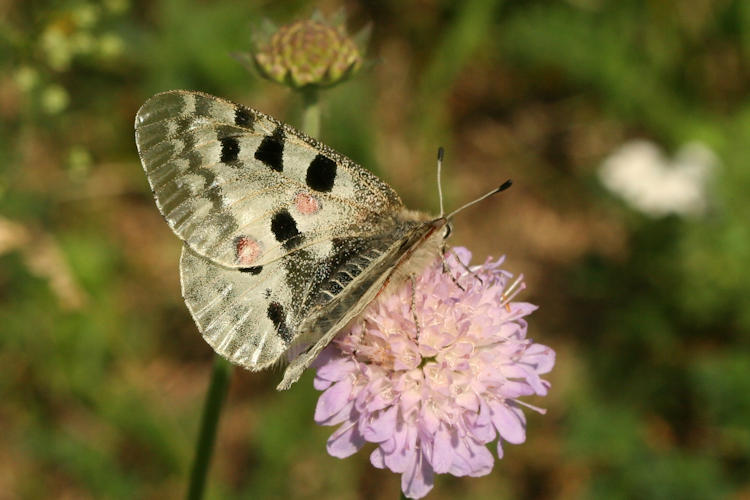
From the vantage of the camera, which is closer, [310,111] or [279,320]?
[279,320]

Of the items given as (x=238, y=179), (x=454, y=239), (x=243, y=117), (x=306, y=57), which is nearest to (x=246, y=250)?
(x=238, y=179)

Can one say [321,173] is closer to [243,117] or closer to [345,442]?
[243,117]

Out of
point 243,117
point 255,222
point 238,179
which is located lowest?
point 255,222

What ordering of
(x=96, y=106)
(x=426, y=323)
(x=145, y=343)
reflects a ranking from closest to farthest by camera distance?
1. (x=426, y=323)
2. (x=145, y=343)
3. (x=96, y=106)

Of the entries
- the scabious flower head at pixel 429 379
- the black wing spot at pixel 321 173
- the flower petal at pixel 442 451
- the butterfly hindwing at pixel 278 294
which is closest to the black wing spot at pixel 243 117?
the black wing spot at pixel 321 173

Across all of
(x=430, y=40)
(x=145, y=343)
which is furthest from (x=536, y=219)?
(x=145, y=343)

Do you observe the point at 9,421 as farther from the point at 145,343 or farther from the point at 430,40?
the point at 430,40

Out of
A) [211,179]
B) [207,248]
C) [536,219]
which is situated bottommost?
[536,219]
